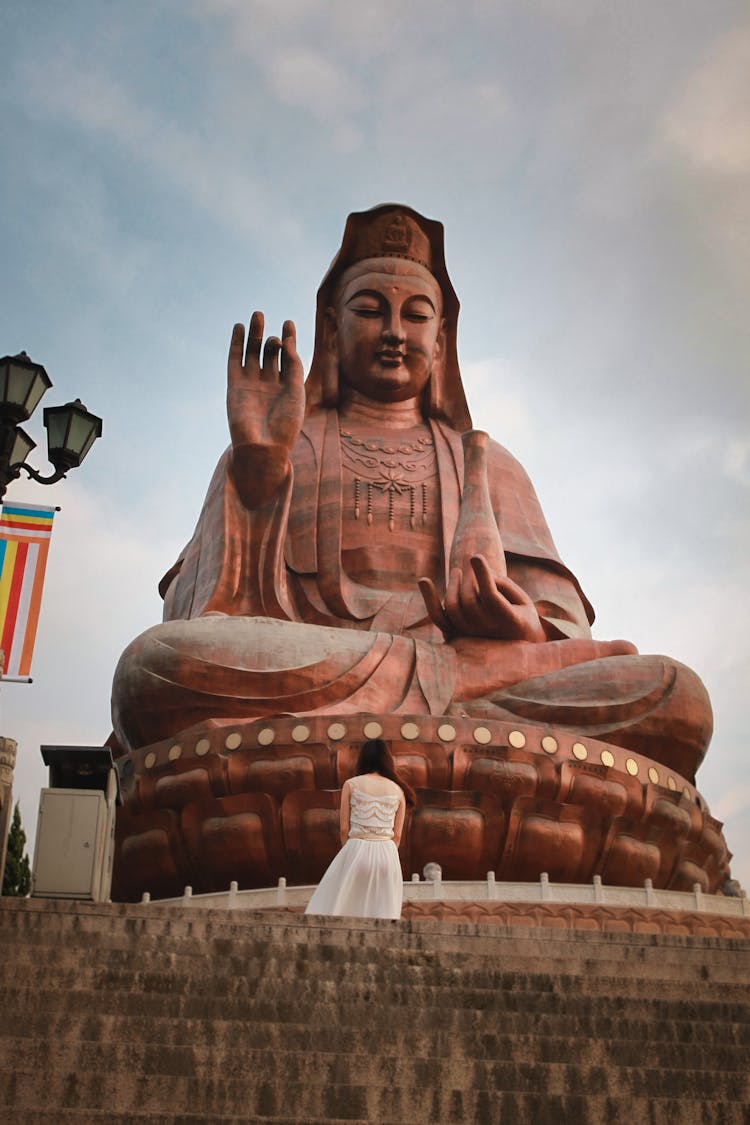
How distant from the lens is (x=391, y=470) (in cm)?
1362

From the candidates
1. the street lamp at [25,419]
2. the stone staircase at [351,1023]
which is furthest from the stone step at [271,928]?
the street lamp at [25,419]

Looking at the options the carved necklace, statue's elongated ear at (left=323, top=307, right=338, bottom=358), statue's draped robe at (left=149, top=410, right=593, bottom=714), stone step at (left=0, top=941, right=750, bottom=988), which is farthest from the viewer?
statue's elongated ear at (left=323, top=307, right=338, bottom=358)

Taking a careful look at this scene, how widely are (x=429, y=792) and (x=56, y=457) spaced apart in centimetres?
470

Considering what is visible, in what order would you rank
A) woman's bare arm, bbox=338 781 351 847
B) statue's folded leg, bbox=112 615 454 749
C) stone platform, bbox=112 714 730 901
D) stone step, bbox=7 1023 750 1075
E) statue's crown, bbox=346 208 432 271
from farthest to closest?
statue's crown, bbox=346 208 432 271 → statue's folded leg, bbox=112 615 454 749 → stone platform, bbox=112 714 730 901 → woman's bare arm, bbox=338 781 351 847 → stone step, bbox=7 1023 750 1075

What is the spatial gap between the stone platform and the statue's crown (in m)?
5.38

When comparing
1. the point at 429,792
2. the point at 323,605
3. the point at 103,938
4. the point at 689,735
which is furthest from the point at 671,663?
the point at 103,938

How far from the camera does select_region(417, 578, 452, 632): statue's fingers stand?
37.2 feet

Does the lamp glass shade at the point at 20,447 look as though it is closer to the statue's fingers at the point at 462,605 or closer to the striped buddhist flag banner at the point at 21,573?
the striped buddhist flag banner at the point at 21,573

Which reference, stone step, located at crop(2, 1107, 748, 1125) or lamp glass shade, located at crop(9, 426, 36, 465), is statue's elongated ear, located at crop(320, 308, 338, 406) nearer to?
lamp glass shade, located at crop(9, 426, 36, 465)

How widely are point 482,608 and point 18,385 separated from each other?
6.06 metres

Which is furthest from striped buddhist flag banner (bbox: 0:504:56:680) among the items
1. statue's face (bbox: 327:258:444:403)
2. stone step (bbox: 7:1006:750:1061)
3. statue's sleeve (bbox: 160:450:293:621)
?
statue's face (bbox: 327:258:444:403)

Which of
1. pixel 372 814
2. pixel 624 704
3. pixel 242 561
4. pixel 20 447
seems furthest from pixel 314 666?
pixel 20 447

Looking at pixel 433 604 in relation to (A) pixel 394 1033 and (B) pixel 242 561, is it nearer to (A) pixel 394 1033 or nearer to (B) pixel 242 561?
(B) pixel 242 561

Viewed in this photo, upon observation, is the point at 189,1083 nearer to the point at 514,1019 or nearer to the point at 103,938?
the point at 103,938
